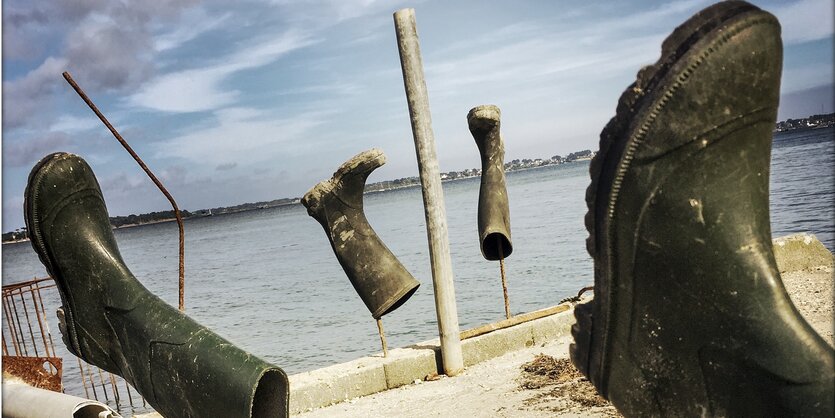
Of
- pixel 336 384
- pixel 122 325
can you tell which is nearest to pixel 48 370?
pixel 336 384

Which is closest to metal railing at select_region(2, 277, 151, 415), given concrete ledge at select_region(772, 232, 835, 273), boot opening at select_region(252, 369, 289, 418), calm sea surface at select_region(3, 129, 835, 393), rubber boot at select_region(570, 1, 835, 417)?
calm sea surface at select_region(3, 129, 835, 393)

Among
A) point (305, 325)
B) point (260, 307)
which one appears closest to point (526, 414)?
point (305, 325)

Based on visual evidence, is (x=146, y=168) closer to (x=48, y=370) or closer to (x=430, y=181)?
(x=430, y=181)

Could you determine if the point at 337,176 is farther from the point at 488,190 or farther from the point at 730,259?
the point at 730,259

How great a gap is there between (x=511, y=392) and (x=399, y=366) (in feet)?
3.46

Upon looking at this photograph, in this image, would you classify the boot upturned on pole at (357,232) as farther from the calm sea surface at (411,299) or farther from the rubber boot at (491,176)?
the calm sea surface at (411,299)

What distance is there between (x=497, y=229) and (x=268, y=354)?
8676 millimetres

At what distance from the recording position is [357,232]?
4082 mm

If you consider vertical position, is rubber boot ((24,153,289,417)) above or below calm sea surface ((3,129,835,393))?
above

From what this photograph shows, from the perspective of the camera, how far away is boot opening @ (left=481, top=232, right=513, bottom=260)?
5223mm

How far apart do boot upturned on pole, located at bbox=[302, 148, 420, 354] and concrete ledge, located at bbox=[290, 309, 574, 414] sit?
1.19 metres

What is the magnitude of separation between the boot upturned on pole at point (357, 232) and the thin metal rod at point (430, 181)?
1229mm

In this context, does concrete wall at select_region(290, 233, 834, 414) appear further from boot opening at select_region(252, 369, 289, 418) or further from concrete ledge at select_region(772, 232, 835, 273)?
boot opening at select_region(252, 369, 289, 418)

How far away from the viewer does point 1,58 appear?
9.20 ft
